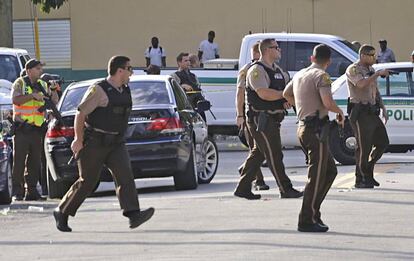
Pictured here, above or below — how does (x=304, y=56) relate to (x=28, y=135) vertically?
above

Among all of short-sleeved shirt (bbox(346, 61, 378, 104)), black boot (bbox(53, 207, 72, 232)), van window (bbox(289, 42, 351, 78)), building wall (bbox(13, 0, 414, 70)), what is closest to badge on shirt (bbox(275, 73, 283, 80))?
short-sleeved shirt (bbox(346, 61, 378, 104))

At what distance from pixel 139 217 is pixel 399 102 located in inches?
358

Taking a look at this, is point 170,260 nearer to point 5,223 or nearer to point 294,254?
point 294,254

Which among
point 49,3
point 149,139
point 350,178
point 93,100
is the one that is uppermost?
point 49,3

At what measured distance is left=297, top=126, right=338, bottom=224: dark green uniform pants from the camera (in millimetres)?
11383

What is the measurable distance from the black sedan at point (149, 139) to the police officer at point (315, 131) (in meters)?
4.10

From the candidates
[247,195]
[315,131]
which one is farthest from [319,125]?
[247,195]

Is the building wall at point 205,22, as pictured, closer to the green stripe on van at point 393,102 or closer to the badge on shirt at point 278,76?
the green stripe on van at point 393,102

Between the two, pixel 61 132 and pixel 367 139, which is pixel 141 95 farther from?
pixel 367 139

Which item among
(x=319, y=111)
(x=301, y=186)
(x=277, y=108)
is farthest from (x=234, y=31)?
(x=319, y=111)

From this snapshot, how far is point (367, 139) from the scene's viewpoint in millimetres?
15281

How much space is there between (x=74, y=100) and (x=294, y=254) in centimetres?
667

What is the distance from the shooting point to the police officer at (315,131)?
11.4 metres

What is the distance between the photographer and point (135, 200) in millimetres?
11562
